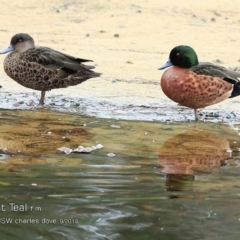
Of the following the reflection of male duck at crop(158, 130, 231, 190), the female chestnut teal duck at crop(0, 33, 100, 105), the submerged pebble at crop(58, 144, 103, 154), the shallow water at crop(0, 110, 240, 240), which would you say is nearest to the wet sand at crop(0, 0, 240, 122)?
the female chestnut teal duck at crop(0, 33, 100, 105)

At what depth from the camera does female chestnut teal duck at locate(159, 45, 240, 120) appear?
25.7 ft

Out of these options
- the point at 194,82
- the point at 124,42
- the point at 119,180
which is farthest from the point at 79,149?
the point at 124,42

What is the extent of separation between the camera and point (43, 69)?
8695 mm

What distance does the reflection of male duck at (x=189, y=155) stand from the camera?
18.4ft

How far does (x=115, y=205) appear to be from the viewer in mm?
4812

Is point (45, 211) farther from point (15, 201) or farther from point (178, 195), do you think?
point (178, 195)

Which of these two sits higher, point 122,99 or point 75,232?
point 75,232

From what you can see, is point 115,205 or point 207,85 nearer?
point 115,205

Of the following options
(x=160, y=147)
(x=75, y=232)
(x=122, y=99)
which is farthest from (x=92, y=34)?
(x=75, y=232)

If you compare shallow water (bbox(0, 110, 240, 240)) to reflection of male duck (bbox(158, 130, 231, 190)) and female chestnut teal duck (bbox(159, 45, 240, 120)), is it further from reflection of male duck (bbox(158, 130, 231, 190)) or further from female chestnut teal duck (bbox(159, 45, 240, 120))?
female chestnut teal duck (bbox(159, 45, 240, 120))

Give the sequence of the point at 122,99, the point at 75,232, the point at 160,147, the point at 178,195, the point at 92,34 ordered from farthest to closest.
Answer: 1. the point at 92,34
2. the point at 122,99
3. the point at 160,147
4. the point at 178,195
5. the point at 75,232

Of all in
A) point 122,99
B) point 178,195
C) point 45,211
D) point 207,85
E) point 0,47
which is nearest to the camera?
point 45,211

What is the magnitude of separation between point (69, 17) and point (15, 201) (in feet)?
29.1

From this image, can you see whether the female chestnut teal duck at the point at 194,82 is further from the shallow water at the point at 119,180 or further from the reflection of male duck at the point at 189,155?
the reflection of male duck at the point at 189,155
